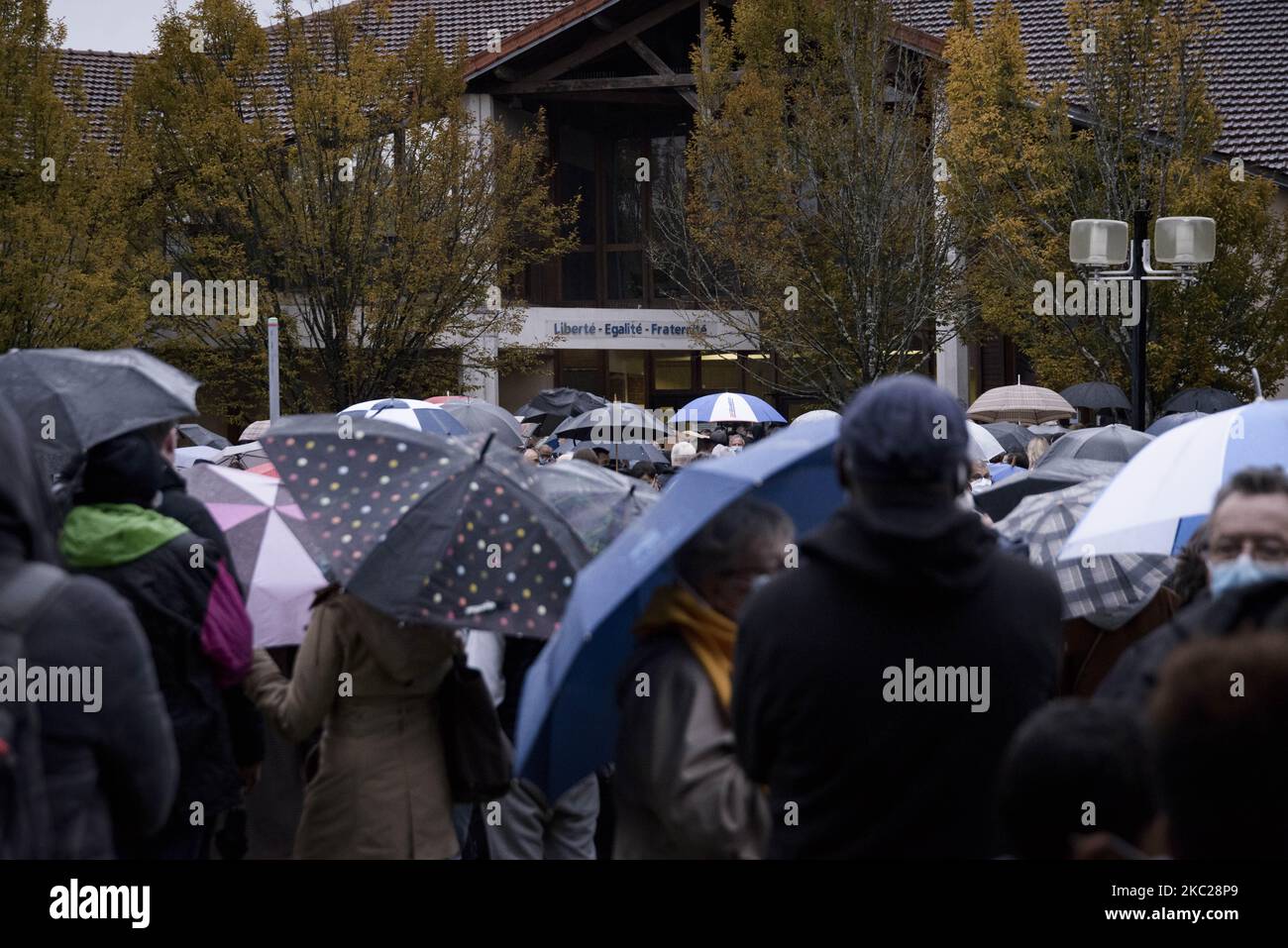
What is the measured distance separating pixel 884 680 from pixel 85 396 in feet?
9.77

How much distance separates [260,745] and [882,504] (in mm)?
2686

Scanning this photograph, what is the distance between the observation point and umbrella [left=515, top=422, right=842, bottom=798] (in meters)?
3.59

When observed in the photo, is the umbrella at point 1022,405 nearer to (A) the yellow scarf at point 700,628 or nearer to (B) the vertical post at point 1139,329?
(B) the vertical post at point 1139,329

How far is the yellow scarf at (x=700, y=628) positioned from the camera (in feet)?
11.5

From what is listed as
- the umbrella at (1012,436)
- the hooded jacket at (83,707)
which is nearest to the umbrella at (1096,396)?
the umbrella at (1012,436)

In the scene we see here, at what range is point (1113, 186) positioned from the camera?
23.6 m

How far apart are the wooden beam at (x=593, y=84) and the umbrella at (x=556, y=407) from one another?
12.9m

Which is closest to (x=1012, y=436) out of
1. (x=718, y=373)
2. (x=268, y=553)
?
(x=268, y=553)

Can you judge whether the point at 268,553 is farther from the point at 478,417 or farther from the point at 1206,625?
the point at 478,417

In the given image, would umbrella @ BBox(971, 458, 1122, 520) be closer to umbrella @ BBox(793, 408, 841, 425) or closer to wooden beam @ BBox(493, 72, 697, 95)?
umbrella @ BBox(793, 408, 841, 425)
